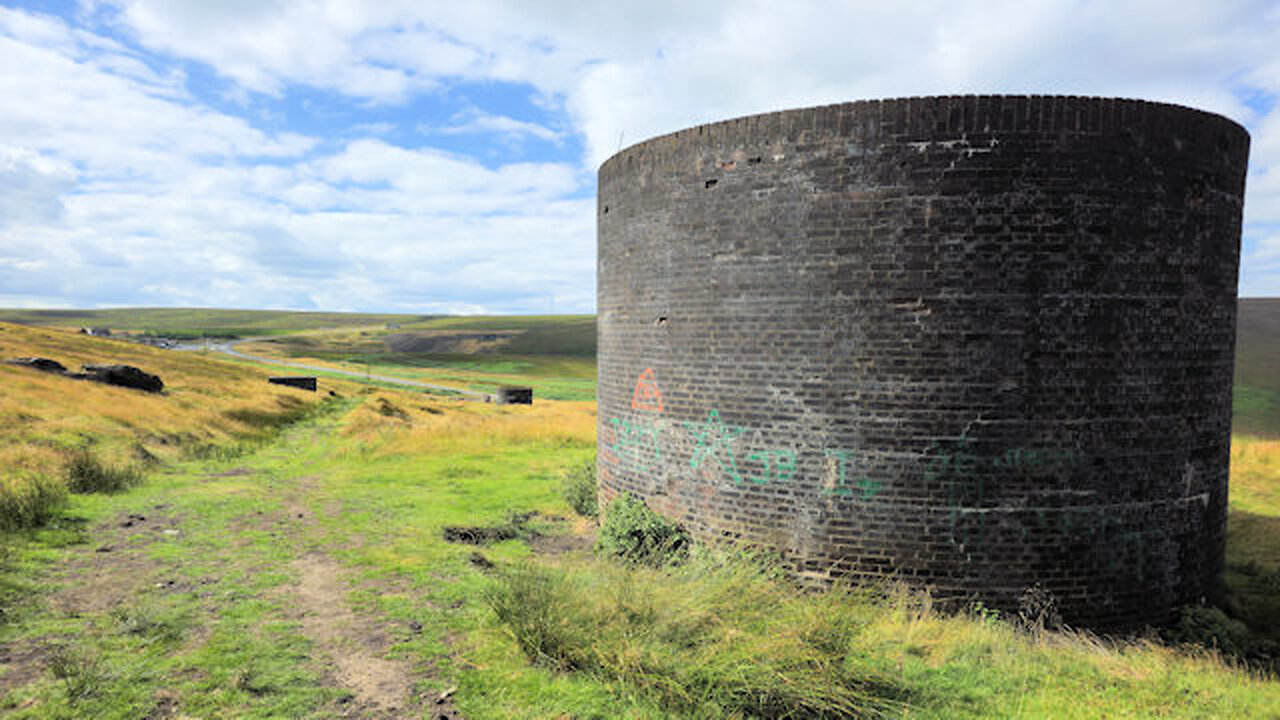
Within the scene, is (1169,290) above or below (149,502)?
above

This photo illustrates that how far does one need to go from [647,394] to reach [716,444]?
1.43 meters

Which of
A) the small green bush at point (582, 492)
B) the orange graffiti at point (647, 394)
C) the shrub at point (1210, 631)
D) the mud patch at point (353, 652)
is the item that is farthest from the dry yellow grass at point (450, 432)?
the shrub at point (1210, 631)

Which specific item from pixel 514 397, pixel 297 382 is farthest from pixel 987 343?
pixel 297 382

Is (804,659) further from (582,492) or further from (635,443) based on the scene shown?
(582,492)

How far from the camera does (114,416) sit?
718 inches

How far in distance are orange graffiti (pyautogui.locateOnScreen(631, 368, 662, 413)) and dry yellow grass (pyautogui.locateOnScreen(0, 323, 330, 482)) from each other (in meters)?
10.2

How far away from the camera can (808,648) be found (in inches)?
220

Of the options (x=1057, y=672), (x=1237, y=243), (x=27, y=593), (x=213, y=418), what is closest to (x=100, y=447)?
(x=213, y=418)

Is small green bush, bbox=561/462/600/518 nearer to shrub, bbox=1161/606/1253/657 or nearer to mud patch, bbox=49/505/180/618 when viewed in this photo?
mud patch, bbox=49/505/180/618

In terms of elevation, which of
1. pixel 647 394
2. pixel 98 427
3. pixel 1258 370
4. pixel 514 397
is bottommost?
pixel 514 397

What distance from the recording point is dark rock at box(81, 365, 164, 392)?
25031mm

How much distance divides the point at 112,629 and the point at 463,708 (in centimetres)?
382

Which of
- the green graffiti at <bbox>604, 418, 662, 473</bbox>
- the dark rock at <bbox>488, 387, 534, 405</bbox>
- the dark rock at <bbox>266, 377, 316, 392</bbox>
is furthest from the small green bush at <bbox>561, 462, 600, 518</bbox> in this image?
the dark rock at <bbox>266, 377, 316, 392</bbox>

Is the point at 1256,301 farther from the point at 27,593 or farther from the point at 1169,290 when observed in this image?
the point at 27,593
